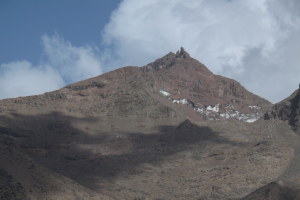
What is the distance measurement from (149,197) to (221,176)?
2808 centimetres

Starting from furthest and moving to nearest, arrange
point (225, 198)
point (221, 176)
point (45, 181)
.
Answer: point (221, 176) → point (225, 198) → point (45, 181)

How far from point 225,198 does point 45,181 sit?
160 feet

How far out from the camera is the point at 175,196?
17775 cm

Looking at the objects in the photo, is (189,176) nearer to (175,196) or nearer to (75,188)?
(175,196)

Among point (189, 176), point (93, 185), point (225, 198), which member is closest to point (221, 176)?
point (189, 176)

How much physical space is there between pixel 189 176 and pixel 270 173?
21.8 metres

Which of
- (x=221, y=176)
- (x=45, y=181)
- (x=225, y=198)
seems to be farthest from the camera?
(x=221, y=176)

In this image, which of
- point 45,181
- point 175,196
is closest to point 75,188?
point 45,181

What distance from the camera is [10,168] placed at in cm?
14188

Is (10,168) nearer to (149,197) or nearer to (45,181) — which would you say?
(45,181)

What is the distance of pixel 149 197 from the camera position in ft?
560

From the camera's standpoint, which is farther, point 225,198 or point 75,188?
point 225,198

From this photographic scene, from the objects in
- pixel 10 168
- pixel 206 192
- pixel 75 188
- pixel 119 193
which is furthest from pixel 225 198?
pixel 10 168

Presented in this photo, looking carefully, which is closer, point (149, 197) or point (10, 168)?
point (10, 168)
